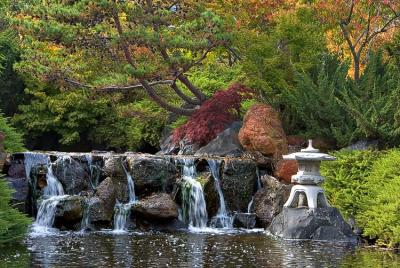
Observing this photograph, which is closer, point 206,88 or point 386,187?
point 386,187

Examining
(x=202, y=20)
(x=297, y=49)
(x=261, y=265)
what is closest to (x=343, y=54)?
(x=297, y=49)

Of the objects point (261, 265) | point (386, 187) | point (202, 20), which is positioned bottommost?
point (261, 265)

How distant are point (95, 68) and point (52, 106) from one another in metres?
3.80

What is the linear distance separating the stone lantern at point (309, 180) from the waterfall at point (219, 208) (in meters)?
2.22

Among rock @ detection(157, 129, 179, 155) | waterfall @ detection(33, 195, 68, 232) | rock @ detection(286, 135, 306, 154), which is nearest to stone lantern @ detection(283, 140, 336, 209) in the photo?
rock @ detection(286, 135, 306, 154)

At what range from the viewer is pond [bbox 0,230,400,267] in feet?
35.4

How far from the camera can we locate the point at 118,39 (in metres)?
18.3

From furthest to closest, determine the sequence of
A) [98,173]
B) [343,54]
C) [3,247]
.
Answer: [343,54], [98,173], [3,247]

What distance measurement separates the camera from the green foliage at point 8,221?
462 inches

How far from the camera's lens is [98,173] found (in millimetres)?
17031

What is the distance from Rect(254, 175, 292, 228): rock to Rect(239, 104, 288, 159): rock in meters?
0.81

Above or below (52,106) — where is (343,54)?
above

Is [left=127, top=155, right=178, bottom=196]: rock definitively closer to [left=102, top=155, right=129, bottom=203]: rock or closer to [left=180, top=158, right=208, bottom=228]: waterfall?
[left=102, top=155, right=129, bottom=203]: rock

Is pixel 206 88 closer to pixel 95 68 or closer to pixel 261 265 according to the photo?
pixel 95 68
